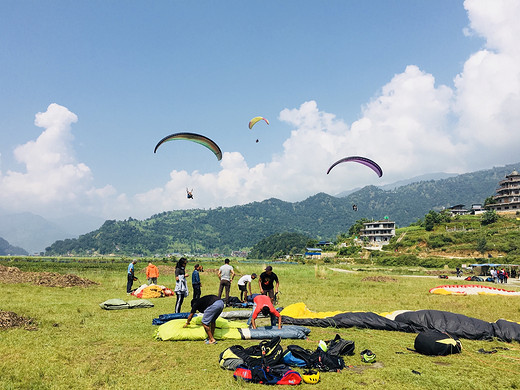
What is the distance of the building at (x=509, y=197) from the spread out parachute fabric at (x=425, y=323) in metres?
105

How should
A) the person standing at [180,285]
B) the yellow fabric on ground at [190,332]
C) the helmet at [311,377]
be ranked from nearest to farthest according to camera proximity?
the helmet at [311,377]
the yellow fabric on ground at [190,332]
the person standing at [180,285]

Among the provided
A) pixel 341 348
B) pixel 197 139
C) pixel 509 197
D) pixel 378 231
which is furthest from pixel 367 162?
pixel 378 231

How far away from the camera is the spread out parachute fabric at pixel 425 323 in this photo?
9.97 m

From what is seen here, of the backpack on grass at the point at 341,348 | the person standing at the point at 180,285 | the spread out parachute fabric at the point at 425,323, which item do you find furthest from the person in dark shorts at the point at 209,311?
the person standing at the point at 180,285

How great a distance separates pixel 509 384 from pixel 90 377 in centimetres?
854

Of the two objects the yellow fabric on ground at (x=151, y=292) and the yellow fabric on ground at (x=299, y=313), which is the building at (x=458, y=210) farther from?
the yellow fabric on ground at (x=299, y=313)

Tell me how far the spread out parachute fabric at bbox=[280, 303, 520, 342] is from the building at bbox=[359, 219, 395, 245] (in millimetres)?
109035

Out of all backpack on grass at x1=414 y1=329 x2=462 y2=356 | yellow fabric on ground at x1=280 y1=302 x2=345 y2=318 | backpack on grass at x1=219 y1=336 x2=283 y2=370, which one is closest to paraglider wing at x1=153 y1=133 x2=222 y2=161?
yellow fabric on ground at x1=280 y1=302 x2=345 y2=318

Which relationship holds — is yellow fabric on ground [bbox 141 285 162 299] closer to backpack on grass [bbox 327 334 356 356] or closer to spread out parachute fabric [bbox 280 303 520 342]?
spread out parachute fabric [bbox 280 303 520 342]

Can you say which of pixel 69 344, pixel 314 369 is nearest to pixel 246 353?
pixel 314 369

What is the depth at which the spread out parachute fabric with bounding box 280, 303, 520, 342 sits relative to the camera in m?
9.97

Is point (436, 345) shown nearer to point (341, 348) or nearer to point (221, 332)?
point (341, 348)

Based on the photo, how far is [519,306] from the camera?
52.5ft

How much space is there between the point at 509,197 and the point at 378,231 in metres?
40.6
